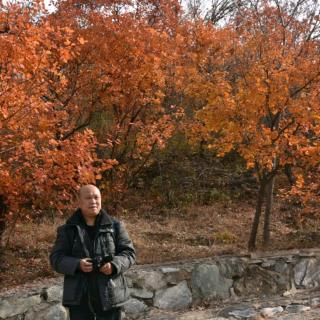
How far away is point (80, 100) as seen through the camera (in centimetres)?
972

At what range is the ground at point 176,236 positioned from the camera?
7.52 m

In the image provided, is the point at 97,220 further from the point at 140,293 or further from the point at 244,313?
the point at 244,313

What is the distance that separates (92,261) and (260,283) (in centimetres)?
454

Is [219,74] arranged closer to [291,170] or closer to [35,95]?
[291,170]

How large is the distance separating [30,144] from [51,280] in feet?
6.32

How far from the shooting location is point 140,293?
22.0 feet

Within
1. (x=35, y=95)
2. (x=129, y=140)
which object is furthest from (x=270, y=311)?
(x=129, y=140)

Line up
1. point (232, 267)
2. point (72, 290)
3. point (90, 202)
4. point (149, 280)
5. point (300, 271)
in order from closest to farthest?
point (72, 290) → point (90, 202) → point (149, 280) → point (232, 267) → point (300, 271)

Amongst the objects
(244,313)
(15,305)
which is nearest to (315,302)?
(244,313)

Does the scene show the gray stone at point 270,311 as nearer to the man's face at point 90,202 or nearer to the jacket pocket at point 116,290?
the jacket pocket at point 116,290

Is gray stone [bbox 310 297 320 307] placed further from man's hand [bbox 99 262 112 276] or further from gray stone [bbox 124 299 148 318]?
man's hand [bbox 99 262 112 276]

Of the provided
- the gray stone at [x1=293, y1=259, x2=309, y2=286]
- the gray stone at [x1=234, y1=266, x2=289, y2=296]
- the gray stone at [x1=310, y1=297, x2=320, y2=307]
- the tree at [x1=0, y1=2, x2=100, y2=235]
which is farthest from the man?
the gray stone at [x1=293, y1=259, x2=309, y2=286]

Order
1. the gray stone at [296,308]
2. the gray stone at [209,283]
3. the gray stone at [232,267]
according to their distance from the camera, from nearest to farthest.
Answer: the gray stone at [296,308] → the gray stone at [209,283] → the gray stone at [232,267]

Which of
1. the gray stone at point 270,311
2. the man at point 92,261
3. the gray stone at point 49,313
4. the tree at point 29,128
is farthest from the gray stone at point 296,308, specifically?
the man at point 92,261
